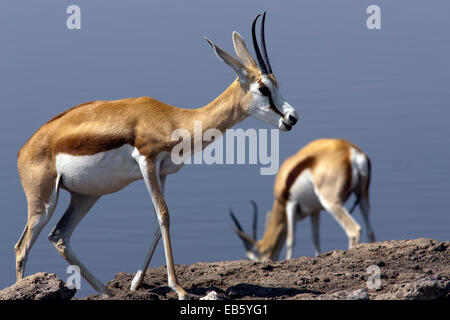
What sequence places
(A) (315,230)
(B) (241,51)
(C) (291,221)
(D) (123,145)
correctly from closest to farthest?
(D) (123,145) → (B) (241,51) → (C) (291,221) → (A) (315,230)

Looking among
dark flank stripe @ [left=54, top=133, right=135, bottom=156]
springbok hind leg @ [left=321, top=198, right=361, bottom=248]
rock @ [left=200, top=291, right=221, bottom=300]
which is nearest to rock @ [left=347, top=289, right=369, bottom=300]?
rock @ [left=200, top=291, right=221, bottom=300]

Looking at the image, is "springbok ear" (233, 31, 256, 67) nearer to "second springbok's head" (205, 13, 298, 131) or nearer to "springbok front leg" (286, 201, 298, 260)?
"second springbok's head" (205, 13, 298, 131)

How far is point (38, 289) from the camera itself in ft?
26.0

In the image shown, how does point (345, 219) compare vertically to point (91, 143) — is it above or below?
below

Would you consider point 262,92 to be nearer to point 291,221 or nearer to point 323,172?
point 323,172

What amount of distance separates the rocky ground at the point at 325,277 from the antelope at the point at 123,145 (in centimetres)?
58

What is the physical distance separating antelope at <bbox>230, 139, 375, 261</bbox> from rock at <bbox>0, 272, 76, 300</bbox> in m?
5.31

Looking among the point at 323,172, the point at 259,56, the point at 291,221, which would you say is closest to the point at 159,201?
the point at 259,56

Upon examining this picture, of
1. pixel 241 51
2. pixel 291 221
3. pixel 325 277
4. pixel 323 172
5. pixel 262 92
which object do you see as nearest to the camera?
pixel 262 92

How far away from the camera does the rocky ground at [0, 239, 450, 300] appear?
792 cm

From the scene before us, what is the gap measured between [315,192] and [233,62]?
552 cm
